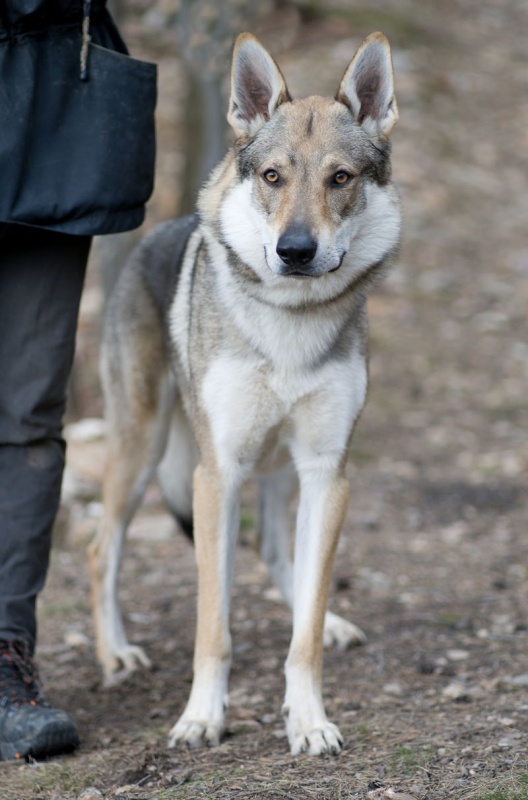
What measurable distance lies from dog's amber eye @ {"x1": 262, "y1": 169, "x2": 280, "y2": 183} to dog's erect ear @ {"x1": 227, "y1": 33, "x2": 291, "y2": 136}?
26 centimetres

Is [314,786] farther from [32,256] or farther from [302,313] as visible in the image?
[32,256]

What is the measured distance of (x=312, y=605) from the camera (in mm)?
3324

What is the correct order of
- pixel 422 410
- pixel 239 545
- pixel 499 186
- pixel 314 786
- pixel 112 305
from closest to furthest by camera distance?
pixel 314 786
pixel 112 305
pixel 239 545
pixel 422 410
pixel 499 186

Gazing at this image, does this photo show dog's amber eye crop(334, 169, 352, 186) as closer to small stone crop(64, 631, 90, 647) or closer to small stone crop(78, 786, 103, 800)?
small stone crop(78, 786, 103, 800)

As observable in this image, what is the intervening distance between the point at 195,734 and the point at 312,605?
56cm

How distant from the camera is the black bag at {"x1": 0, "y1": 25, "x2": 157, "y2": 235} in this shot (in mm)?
3076

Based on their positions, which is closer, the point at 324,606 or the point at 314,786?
the point at 314,786

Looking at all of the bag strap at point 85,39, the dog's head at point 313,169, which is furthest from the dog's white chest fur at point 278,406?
the bag strap at point 85,39

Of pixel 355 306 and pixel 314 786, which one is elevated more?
pixel 355 306

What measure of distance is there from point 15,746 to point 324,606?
1077 millimetres

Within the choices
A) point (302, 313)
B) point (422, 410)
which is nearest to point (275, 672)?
point (302, 313)

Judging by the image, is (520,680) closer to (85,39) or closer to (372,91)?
(372,91)

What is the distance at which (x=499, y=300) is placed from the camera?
9.20 metres

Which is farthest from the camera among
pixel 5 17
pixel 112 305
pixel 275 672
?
pixel 112 305
